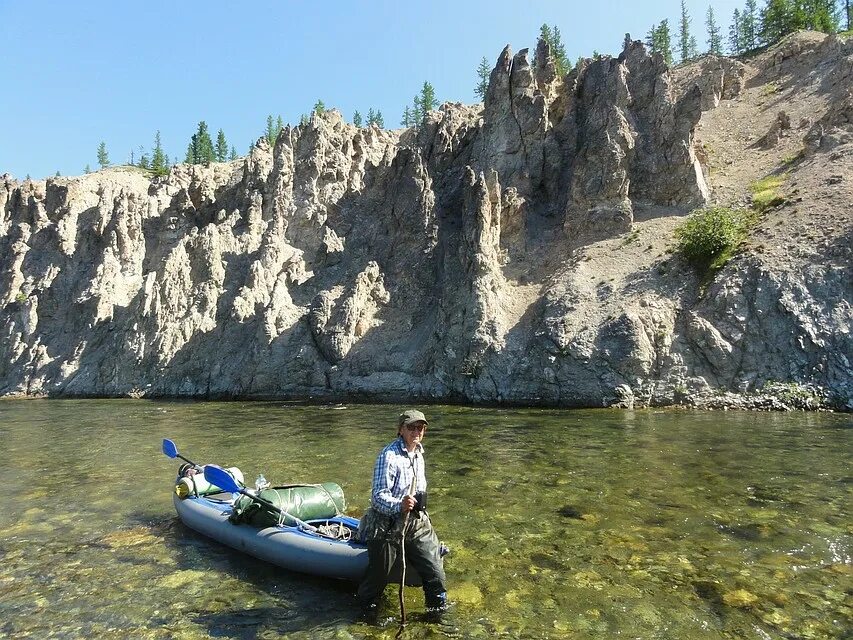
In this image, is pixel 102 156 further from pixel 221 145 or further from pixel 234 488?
pixel 234 488

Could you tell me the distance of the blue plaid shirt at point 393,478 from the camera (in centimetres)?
756

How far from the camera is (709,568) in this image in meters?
8.69

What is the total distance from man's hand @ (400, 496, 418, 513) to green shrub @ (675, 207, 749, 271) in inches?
1228

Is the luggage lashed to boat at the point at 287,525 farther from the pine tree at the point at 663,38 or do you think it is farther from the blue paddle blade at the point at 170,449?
the pine tree at the point at 663,38

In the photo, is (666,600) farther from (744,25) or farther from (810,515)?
(744,25)

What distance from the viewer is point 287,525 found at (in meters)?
9.74

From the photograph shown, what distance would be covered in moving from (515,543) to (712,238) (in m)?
29.4

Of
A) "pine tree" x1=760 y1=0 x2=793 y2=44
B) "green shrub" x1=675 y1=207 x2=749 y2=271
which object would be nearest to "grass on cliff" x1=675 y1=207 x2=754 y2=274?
"green shrub" x1=675 y1=207 x2=749 y2=271

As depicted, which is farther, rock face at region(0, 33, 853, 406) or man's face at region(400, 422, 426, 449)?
rock face at region(0, 33, 853, 406)

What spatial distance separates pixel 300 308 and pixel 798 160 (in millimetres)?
39129

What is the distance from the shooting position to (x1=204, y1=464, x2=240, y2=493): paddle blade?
32.9 feet

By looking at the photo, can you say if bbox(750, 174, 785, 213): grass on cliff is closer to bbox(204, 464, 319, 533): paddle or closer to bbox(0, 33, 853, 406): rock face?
bbox(0, 33, 853, 406): rock face

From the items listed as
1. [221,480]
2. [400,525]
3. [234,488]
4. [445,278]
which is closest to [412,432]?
[400,525]

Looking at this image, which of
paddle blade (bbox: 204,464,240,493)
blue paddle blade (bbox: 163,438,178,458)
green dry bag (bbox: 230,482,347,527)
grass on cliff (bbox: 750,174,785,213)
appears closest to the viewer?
green dry bag (bbox: 230,482,347,527)
